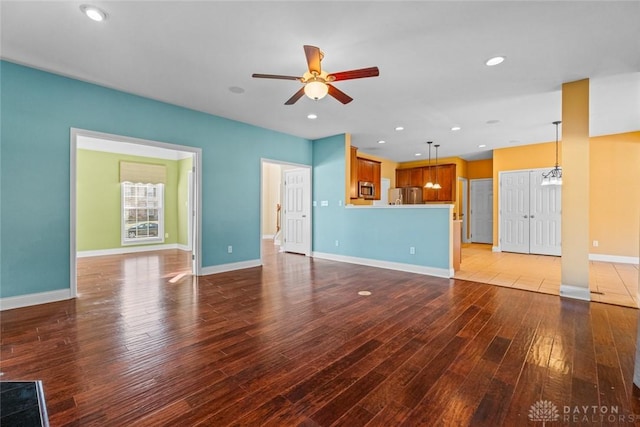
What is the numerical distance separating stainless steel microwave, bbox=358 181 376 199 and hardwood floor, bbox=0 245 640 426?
3755 millimetres

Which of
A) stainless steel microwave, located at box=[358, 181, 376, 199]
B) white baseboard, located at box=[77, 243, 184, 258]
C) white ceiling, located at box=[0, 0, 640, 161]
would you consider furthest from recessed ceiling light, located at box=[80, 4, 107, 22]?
white baseboard, located at box=[77, 243, 184, 258]

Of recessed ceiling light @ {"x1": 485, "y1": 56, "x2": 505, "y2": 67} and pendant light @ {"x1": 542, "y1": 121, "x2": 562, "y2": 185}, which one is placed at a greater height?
recessed ceiling light @ {"x1": 485, "y1": 56, "x2": 505, "y2": 67}

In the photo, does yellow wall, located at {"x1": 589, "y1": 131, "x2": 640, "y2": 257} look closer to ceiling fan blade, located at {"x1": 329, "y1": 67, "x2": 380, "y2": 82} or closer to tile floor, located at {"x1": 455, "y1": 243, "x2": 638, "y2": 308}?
tile floor, located at {"x1": 455, "y1": 243, "x2": 638, "y2": 308}

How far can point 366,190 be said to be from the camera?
7641mm

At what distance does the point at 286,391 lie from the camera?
6.13ft

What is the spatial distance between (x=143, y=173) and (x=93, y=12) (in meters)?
6.16

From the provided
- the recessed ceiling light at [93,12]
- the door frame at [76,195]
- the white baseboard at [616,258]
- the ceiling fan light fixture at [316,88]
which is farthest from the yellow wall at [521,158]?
the recessed ceiling light at [93,12]

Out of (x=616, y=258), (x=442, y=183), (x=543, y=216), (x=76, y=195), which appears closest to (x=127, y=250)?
(x=76, y=195)

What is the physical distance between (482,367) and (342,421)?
1.23m

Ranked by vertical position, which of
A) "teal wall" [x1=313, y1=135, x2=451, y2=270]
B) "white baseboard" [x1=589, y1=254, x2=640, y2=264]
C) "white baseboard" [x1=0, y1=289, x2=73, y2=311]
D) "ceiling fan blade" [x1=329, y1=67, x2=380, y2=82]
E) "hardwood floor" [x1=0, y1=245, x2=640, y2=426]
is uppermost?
"ceiling fan blade" [x1=329, y1=67, x2=380, y2=82]

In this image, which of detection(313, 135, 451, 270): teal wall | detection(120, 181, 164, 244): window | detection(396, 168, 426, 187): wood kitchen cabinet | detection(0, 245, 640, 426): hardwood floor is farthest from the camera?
detection(396, 168, 426, 187): wood kitchen cabinet

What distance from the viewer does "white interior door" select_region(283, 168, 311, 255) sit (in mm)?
7074

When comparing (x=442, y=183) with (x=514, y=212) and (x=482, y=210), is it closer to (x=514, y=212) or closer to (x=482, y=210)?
(x=482, y=210)

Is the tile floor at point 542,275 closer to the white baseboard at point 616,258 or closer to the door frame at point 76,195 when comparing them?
the white baseboard at point 616,258
